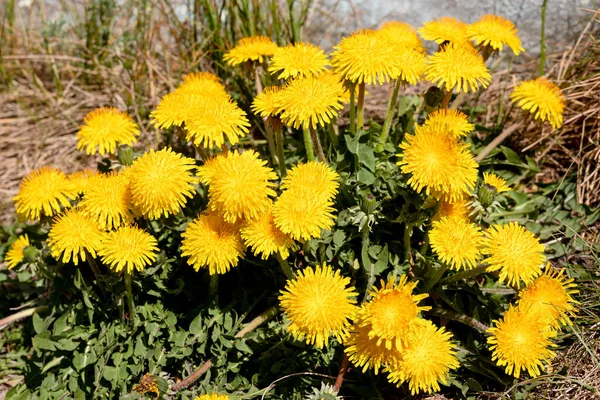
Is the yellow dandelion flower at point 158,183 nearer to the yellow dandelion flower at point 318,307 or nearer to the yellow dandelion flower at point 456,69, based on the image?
the yellow dandelion flower at point 318,307

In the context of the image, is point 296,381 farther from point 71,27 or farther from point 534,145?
point 71,27

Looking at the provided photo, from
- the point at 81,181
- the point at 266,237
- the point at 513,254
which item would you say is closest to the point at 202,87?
the point at 81,181

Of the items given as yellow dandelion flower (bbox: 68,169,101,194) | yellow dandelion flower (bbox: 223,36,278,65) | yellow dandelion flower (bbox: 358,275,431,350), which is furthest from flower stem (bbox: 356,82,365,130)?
yellow dandelion flower (bbox: 68,169,101,194)

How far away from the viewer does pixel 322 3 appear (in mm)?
4484

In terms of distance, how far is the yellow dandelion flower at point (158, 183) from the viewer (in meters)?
2.08

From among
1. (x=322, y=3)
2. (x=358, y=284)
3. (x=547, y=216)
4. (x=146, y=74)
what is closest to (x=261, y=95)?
(x=358, y=284)

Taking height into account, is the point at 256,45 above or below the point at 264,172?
above

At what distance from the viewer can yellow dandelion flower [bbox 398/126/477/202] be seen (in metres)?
1.96

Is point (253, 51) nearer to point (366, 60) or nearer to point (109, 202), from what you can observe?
point (366, 60)

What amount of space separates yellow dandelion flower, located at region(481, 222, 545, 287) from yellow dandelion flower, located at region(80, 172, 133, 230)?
1.42 meters

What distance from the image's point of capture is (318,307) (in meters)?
1.92

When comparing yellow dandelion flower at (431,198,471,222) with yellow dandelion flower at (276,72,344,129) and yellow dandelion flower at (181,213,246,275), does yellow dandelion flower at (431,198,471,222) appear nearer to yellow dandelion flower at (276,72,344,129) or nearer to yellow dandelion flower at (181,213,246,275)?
yellow dandelion flower at (276,72,344,129)

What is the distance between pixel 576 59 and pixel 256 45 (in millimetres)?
2094

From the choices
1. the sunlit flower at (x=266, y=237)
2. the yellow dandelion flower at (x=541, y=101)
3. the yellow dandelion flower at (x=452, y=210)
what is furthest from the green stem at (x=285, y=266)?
the yellow dandelion flower at (x=541, y=101)
